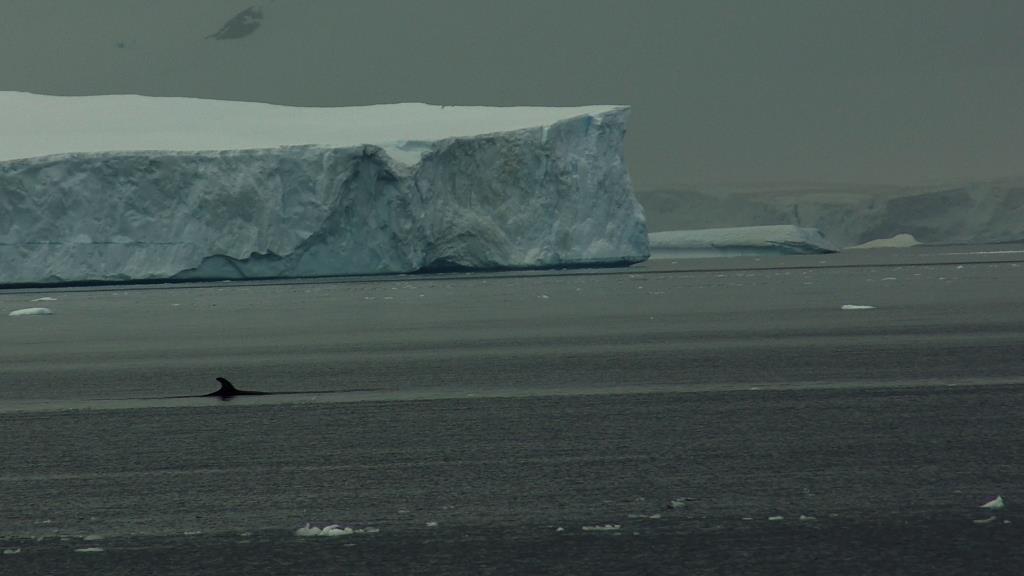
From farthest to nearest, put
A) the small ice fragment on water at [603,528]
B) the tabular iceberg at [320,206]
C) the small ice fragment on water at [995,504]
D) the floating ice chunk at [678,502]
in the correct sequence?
the tabular iceberg at [320,206], the floating ice chunk at [678,502], the small ice fragment on water at [995,504], the small ice fragment on water at [603,528]

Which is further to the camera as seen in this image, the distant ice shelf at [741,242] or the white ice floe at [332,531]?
the distant ice shelf at [741,242]

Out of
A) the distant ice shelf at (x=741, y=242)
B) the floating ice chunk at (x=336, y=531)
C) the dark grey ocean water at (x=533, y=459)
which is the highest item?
the floating ice chunk at (x=336, y=531)

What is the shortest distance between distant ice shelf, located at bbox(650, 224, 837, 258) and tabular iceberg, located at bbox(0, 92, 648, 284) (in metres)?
26.6

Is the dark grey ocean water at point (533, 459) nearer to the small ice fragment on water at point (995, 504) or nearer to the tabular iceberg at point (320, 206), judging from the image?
the small ice fragment on water at point (995, 504)

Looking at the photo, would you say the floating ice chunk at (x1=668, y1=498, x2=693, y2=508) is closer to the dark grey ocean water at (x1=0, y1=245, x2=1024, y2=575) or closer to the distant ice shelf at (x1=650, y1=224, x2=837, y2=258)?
the dark grey ocean water at (x1=0, y1=245, x2=1024, y2=575)

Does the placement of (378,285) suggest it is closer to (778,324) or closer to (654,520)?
(778,324)

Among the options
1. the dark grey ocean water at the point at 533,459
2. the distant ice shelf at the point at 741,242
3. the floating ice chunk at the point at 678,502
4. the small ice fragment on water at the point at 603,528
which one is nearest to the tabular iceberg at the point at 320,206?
the dark grey ocean water at the point at 533,459

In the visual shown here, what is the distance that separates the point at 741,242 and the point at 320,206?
1391 inches

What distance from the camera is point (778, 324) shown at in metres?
17.5

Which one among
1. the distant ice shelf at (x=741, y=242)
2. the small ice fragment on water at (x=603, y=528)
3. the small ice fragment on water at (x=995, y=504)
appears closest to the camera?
the small ice fragment on water at (x=603, y=528)

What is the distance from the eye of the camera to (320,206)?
35562 mm

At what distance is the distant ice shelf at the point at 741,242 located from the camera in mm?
65438

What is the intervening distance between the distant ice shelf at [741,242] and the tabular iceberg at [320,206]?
26.6 metres

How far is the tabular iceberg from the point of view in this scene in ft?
116
